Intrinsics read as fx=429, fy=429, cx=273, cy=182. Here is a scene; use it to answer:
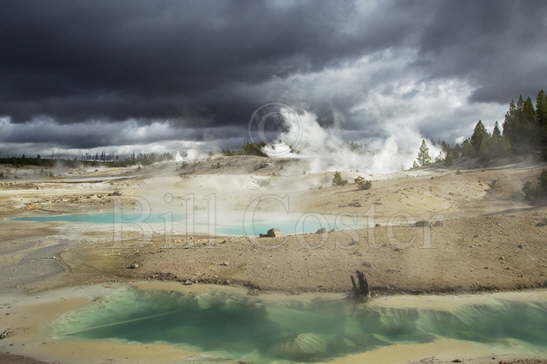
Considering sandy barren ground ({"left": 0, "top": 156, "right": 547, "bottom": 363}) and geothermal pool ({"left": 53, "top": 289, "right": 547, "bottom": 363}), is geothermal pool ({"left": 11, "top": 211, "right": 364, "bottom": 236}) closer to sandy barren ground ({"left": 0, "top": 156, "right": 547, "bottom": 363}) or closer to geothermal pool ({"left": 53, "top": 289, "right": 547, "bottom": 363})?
sandy barren ground ({"left": 0, "top": 156, "right": 547, "bottom": 363})

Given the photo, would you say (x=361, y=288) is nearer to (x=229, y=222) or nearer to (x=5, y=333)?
(x=5, y=333)

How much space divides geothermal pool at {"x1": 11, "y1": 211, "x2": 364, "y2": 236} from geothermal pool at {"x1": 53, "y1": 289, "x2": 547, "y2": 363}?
31.1 feet

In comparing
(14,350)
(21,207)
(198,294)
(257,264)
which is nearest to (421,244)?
(257,264)

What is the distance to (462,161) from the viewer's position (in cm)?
5025

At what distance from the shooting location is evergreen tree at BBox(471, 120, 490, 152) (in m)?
52.3

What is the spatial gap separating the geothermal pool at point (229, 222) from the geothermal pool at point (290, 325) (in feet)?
31.1

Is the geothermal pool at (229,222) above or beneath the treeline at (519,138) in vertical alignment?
beneath

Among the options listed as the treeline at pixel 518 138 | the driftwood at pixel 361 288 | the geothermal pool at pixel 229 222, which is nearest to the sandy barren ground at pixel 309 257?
the driftwood at pixel 361 288

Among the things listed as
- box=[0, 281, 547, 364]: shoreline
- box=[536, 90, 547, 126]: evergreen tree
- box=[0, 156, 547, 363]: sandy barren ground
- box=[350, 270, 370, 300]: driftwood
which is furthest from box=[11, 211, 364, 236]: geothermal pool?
box=[536, 90, 547, 126]: evergreen tree

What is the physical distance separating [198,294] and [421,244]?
23.9ft

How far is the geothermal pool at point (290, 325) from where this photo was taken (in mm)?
8422

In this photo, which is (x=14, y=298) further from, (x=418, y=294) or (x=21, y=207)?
(x=21, y=207)

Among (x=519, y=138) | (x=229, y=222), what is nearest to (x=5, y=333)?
(x=229, y=222)

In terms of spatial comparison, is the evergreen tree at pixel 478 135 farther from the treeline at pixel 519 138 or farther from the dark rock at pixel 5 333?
the dark rock at pixel 5 333
